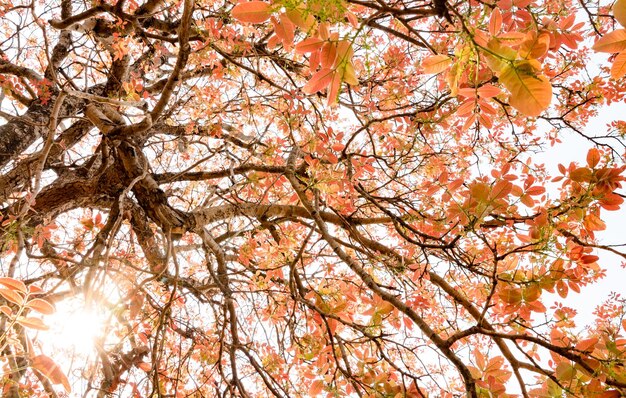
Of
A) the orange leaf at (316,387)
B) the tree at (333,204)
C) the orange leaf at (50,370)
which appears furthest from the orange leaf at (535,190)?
the orange leaf at (50,370)

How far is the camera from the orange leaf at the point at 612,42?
685mm

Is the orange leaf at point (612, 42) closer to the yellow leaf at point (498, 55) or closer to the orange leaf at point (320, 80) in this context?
the yellow leaf at point (498, 55)

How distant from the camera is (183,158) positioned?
4734mm

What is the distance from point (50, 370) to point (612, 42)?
1304 millimetres

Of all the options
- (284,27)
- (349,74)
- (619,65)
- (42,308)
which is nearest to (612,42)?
(619,65)

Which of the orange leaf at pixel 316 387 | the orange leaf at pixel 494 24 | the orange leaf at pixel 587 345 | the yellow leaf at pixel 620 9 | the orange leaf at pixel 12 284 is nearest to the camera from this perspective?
the yellow leaf at pixel 620 9

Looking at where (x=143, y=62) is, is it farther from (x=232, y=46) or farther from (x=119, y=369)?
(x=119, y=369)

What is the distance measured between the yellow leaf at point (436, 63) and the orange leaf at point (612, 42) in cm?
26

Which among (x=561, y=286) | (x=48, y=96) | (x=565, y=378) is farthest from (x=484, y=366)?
(x=48, y=96)

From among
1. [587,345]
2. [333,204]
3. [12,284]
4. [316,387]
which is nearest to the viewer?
[12,284]

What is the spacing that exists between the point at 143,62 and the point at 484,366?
14.4ft

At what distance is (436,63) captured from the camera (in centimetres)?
81

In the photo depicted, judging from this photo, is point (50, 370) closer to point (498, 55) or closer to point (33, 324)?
point (33, 324)

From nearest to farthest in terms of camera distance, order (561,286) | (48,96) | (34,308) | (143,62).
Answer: (34,308) < (561,286) < (48,96) < (143,62)
